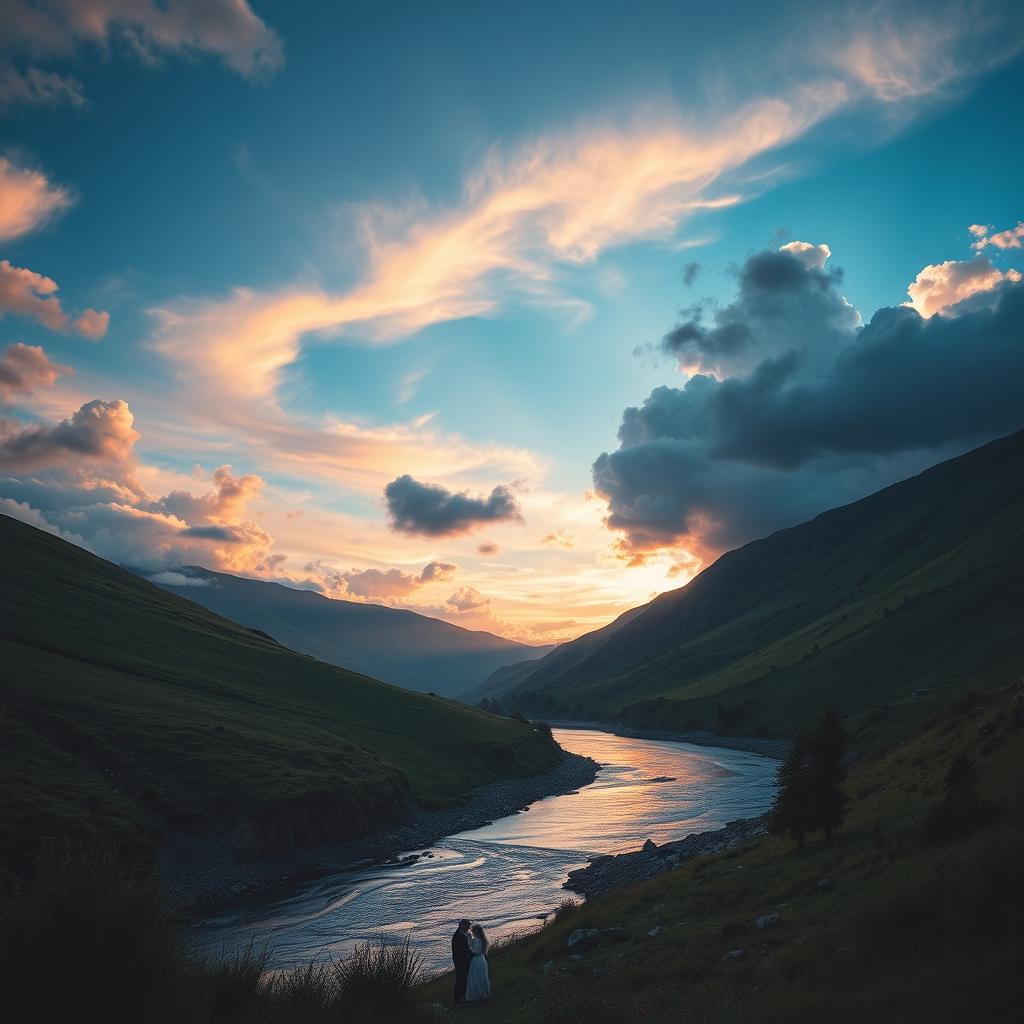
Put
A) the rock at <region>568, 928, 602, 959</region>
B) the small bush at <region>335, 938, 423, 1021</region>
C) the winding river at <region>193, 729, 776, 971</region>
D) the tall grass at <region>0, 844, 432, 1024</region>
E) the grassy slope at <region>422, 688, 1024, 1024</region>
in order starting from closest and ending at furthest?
1. the tall grass at <region>0, 844, 432, 1024</region>
2. the grassy slope at <region>422, 688, 1024, 1024</region>
3. the small bush at <region>335, 938, 423, 1021</region>
4. the rock at <region>568, 928, 602, 959</region>
5. the winding river at <region>193, 729, 776, 971</region>

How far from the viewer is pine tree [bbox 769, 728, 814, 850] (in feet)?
97.1

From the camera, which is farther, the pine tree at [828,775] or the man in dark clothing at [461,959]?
the pine tree at [828,775]

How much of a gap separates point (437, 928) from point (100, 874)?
32765mm

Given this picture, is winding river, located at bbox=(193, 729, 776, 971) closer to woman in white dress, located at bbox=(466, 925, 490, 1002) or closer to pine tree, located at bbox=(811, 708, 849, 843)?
woman in white dress, located at bbox=(466, 925, 490, 1002)

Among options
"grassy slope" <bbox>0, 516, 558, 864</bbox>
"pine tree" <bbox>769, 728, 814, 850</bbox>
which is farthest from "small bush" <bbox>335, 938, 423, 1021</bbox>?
"grassy slope" <bbox>0, 516, 558, 864</bbox>

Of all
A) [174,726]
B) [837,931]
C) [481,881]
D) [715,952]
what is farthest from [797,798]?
[174,726]

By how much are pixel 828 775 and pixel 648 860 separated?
933 inches

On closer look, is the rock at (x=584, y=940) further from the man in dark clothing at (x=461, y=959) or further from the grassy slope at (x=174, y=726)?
the grassy slope at (x=174, y=726)

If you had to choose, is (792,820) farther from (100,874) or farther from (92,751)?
(92,751)

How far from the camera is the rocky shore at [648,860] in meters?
44.4

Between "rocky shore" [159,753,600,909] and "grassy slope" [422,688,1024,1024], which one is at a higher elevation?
"grassy slope" [422,688,1024,1024]

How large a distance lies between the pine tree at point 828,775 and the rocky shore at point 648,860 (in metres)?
14.2

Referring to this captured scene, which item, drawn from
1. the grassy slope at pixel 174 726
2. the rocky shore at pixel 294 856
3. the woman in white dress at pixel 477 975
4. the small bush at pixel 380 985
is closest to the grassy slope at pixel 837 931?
the woman in white dress at pixel 477 975

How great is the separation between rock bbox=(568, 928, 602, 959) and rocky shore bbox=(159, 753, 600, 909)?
18550 mm
